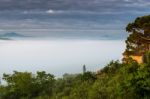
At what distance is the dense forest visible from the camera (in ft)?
204

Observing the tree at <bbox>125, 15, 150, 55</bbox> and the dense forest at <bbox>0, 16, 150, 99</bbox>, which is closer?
the dense forest at <bbox>0, 16, 150, 99</bbox>

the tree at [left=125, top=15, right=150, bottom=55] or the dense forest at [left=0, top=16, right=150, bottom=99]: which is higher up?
the tree at [left=125, top=15, right=150, bottom=55]

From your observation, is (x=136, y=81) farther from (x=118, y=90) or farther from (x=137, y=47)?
(x=137, y=47)

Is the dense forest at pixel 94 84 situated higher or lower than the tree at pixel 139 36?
lower

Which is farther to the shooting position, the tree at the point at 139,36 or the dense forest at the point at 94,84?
the tree at the point at 139,36

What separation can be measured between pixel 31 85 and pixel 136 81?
2864 cm

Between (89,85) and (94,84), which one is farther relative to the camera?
(89,85)

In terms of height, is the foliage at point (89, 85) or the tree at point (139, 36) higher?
the tree at point (139, 36)

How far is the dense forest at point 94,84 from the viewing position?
6214 cm

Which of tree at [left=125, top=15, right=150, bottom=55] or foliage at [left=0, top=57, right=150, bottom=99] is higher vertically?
tree at [left=125, top=15, right=150, bottom=55]

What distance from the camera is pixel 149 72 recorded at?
62.2 metres

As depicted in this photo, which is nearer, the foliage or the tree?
the foliage

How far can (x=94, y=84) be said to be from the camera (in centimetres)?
7262

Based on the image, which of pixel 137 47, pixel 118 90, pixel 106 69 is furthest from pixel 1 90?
pixel 118 90
